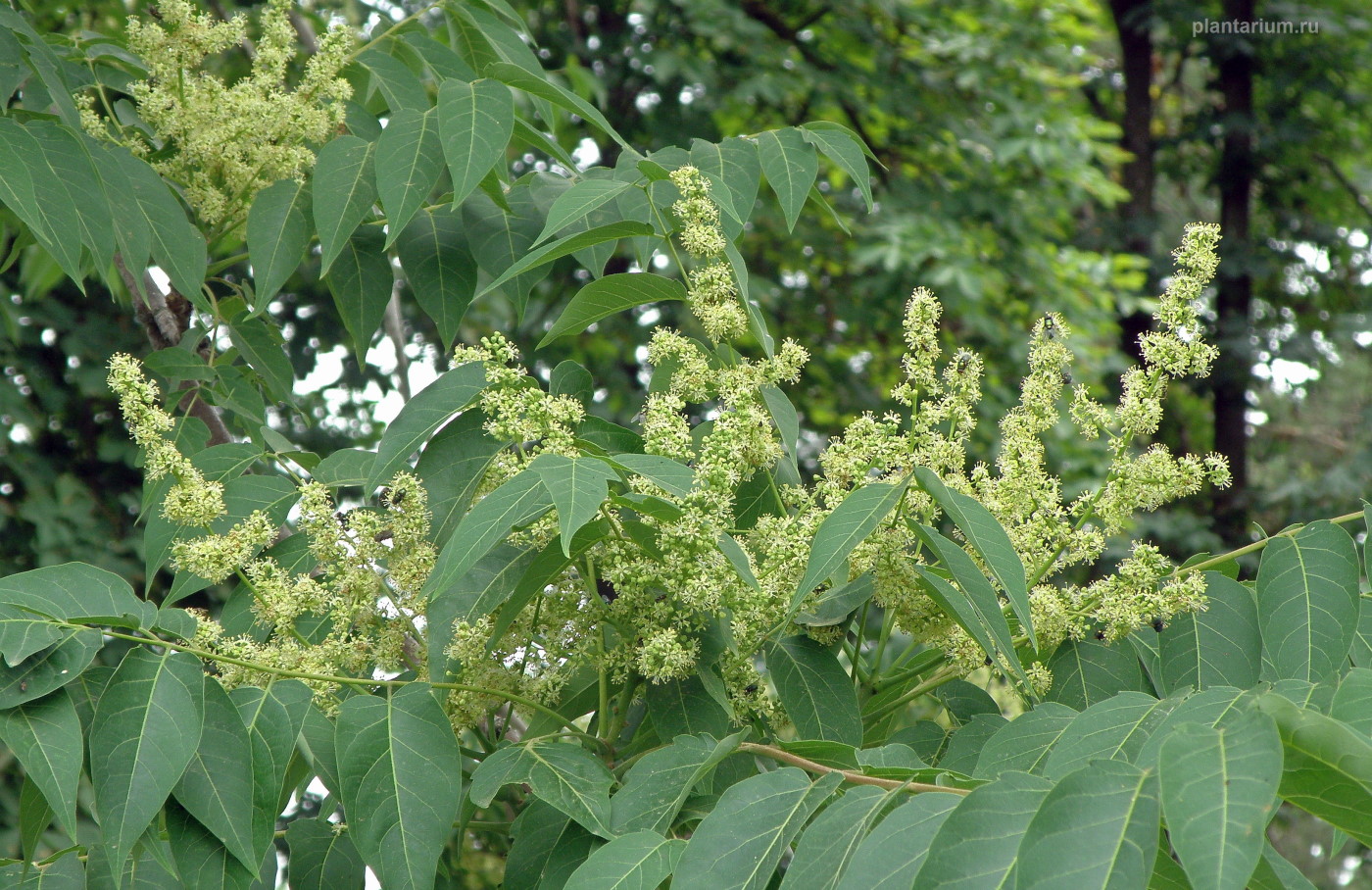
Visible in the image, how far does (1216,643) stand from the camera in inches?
52.5

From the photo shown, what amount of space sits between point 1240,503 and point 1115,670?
7.02 meters

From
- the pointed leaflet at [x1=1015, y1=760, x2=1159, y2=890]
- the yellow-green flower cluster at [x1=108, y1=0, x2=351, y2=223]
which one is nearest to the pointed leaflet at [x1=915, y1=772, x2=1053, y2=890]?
the pointed leaflet at [x1=1015, y1=760, x2=1159, y2=890]

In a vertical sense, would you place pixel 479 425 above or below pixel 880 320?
above

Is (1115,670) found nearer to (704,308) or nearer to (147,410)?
(704,308)

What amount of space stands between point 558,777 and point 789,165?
872 mm

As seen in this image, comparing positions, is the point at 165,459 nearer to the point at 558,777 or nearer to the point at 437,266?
the point at 558,777

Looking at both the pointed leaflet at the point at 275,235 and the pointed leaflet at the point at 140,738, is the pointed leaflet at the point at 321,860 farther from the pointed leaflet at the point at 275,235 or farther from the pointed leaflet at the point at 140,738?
the pointed leaflet at the point at 275,235

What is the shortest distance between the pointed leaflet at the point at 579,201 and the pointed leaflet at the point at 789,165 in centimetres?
24

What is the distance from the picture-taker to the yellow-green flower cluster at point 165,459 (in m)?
1.22

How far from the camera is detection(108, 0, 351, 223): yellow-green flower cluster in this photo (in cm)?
167

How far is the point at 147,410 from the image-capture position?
124 cm

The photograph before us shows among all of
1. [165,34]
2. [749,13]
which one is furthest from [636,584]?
[749,13]

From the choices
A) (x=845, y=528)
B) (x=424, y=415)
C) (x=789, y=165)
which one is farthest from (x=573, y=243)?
(x=845, y=528)

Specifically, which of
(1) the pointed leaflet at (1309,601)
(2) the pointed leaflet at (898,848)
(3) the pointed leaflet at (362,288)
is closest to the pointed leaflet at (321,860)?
(2) the pointed leaflet at (898,848)
